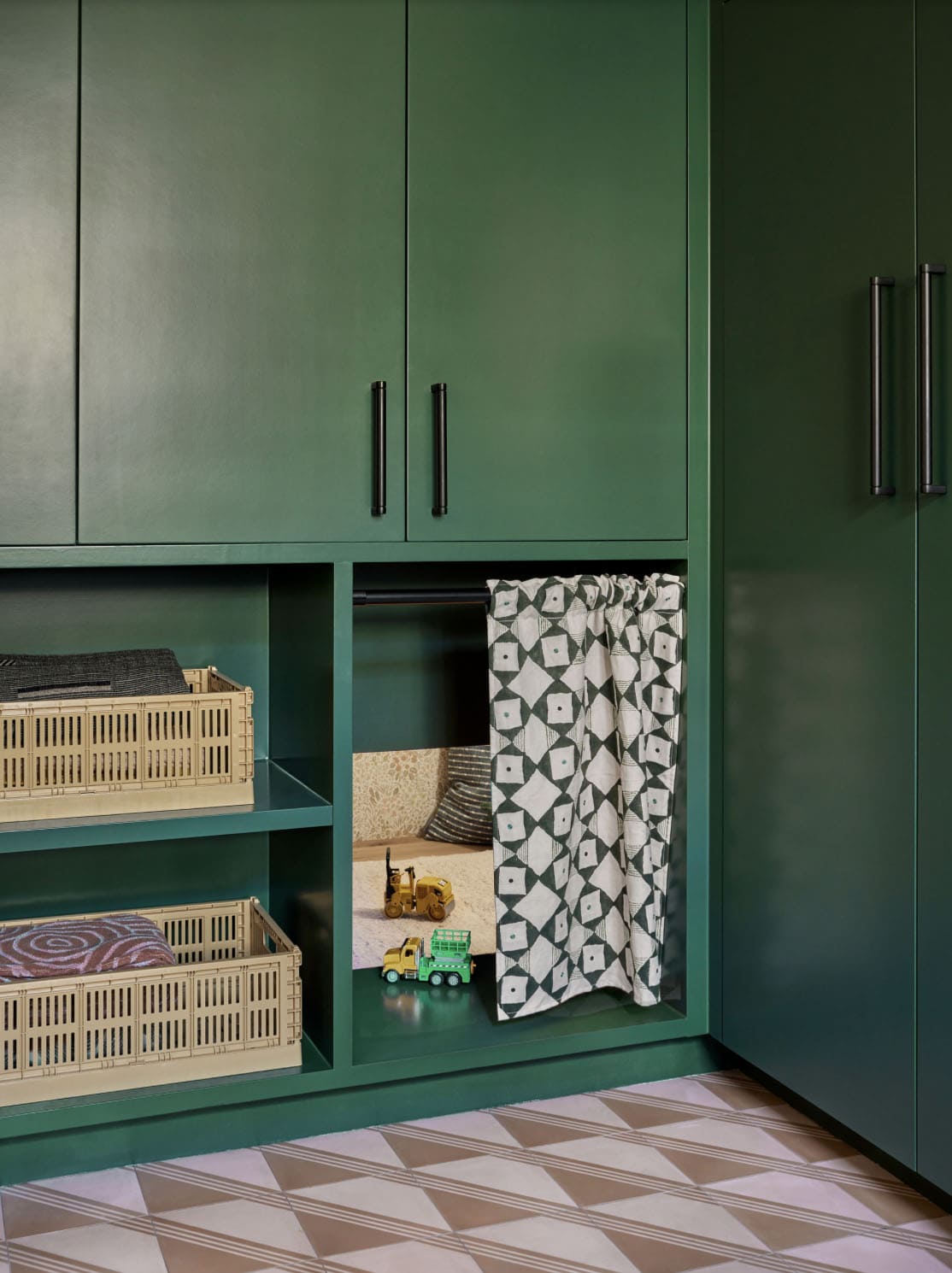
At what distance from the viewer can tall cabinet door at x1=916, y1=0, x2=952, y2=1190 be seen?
5.55 ft

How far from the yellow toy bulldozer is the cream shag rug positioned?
1cm

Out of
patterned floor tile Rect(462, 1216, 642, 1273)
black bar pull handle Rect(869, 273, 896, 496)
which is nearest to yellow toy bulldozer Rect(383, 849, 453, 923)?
patterned floor tile Rect(462, 1216, 642, 1273)

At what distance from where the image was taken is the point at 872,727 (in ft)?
6.09

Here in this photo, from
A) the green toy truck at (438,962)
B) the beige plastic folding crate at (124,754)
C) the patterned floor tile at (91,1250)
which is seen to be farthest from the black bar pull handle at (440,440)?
the patterned floor tile at (91,1250)

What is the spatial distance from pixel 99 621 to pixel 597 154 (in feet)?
4.14

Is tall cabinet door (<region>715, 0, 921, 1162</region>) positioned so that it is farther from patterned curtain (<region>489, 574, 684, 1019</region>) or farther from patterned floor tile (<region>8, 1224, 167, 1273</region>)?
patterned floor tile (<region>8, 1224, 167, 1273</region>)

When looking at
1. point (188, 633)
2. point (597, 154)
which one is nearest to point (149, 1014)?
point (188, 633)

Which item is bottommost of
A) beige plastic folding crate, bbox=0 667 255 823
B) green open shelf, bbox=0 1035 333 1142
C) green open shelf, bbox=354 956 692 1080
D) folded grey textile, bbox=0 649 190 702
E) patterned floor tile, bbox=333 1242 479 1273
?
patterned floor tile, bbox=333 1242 479 1273

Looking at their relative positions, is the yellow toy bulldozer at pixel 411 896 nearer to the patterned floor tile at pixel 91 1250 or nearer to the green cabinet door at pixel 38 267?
the patterned floor tile at pixel 91 1250

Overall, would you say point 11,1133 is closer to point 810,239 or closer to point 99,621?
point 99,621

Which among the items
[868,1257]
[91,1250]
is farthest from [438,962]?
[868,1257]

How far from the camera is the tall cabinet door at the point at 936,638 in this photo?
66.6 inches

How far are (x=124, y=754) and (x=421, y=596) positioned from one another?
586 millimetres

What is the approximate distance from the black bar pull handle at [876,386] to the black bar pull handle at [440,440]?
0.69 m
